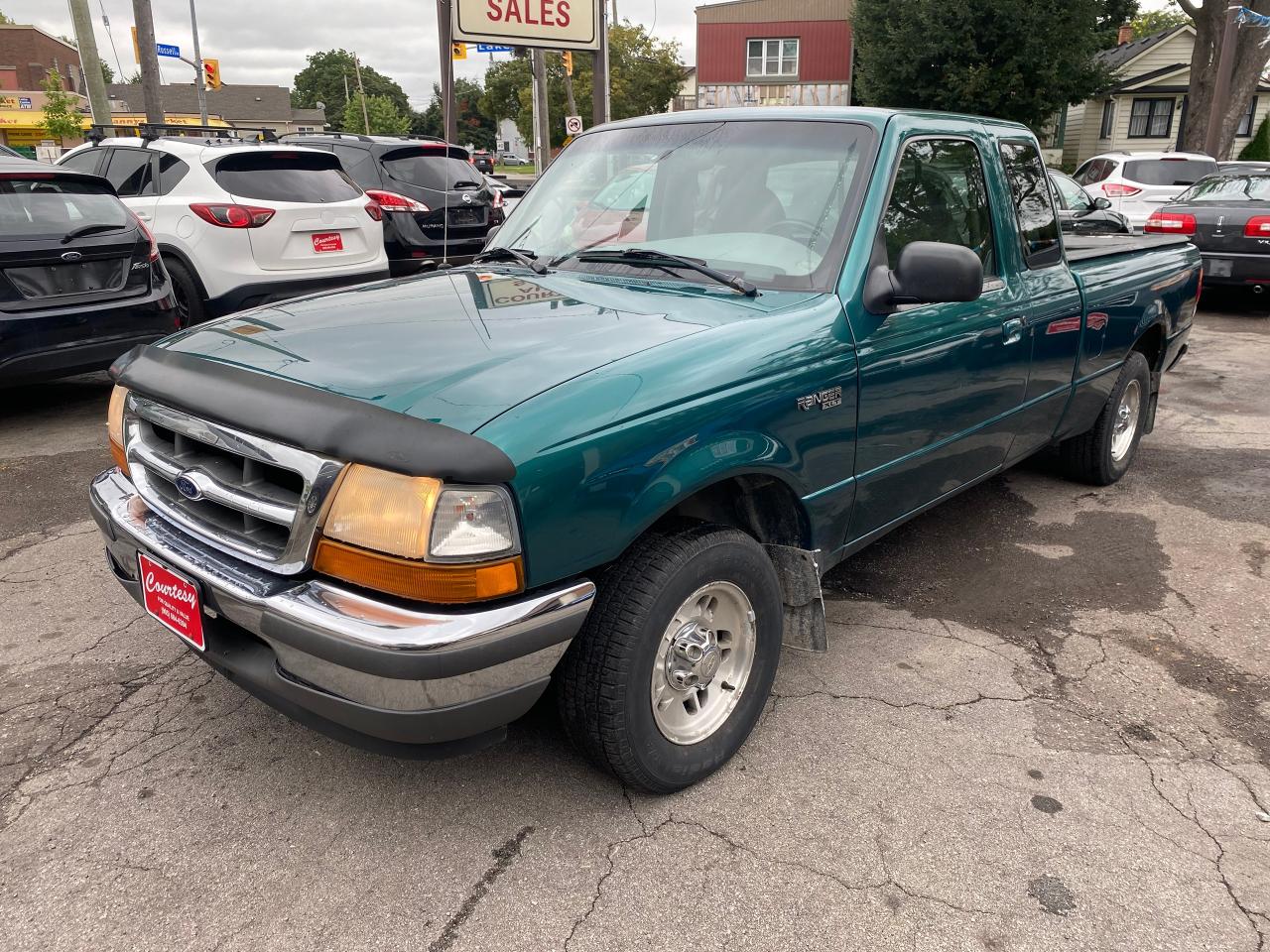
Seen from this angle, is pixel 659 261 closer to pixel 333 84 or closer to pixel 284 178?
pixel 284 178

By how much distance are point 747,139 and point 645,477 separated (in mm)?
1601

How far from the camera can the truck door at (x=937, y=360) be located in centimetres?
294

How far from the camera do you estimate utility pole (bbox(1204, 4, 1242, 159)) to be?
63.6 feet

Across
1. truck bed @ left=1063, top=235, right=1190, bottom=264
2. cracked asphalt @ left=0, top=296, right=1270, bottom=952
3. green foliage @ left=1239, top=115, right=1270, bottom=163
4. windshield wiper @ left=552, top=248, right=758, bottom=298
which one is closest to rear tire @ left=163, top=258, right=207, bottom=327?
cracked asphalt @ left=0, top=296, right=1270, bottom=952

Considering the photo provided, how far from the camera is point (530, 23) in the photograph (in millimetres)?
10812

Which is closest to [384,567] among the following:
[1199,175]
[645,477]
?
[645,477]

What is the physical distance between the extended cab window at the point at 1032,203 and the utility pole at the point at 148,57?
13.2 m

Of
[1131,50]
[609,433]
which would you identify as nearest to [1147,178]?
[609,433]

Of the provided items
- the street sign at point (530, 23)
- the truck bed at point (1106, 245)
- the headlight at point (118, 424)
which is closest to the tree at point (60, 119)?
the street sign at point (530, 23)

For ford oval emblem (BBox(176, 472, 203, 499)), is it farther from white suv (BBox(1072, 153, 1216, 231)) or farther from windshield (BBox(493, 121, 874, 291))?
white suv (BBox(1072, 153, 1216, 231))

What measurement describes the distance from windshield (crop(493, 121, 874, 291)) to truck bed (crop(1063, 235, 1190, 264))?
1670mm

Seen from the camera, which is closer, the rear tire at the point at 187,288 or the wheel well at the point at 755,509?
the wheel well at the point at 755,509

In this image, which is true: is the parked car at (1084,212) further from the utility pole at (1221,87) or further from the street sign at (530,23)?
the utility pole at (1221,87)

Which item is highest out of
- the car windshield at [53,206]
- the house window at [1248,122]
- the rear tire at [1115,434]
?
the house window at [1248,122]
